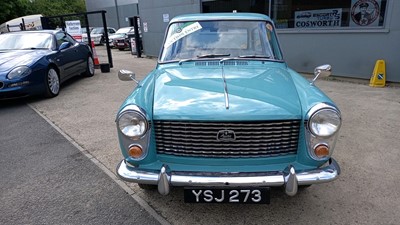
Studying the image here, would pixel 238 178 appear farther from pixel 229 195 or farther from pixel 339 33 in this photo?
pixel 339 33

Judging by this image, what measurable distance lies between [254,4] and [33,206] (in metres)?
8.68

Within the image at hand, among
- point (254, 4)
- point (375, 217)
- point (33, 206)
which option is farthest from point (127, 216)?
point (254, 4)

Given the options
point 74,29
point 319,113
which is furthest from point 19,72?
point 74,29

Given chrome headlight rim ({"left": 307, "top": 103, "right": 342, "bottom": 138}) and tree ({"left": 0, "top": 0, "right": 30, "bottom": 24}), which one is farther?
tree ({"left": 0, "top": 0, "right": 30, "bottom": 24})

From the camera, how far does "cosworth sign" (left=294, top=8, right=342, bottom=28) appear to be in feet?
25.6

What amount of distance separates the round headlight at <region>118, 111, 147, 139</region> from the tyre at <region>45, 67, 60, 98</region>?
193 inches

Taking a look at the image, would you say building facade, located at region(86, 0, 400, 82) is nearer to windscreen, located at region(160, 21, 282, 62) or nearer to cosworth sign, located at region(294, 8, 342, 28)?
cosworth sign, located at region(294, 8, 342, 28)

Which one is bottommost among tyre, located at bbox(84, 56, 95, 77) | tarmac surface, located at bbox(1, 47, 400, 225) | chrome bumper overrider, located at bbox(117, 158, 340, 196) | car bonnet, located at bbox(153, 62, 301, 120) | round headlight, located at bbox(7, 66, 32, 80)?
tarmac surface, located at bbox(1, 47, 400, 225)

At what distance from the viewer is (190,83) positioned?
280cm

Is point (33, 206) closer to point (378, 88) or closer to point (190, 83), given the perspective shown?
point (190, 83)

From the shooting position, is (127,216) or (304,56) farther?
(304,56)

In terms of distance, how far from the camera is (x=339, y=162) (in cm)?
359

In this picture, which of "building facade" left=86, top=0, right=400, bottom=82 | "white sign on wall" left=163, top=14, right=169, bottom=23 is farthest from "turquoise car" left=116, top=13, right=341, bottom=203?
"white sign on wall" left=163, top=14, right=169, bottom=23

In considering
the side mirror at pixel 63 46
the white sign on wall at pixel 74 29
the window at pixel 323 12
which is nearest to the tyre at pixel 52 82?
the side mirror at pixel 63 46
